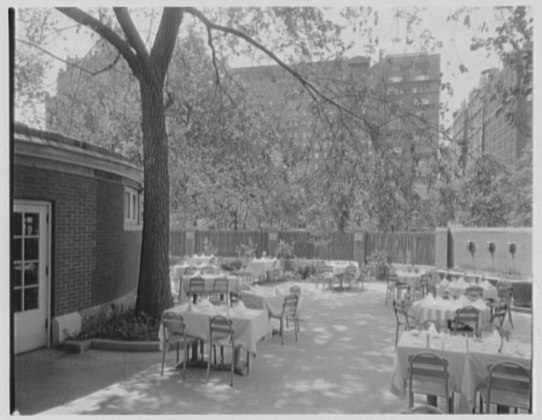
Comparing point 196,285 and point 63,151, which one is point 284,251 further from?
point 63,151

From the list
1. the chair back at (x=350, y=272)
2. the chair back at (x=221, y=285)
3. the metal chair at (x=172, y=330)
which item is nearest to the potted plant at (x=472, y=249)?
the chair back at (x=350, y=272)

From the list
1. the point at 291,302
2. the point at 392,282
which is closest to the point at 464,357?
the point at 291,302

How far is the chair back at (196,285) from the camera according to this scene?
11.8m

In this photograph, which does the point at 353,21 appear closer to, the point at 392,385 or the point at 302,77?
the point at 302,77

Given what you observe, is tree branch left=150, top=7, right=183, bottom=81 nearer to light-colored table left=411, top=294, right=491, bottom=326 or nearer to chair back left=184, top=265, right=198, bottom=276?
chair back left=184, top=265, right=198, bottom=276

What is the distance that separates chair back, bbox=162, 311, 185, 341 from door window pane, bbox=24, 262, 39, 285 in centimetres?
243

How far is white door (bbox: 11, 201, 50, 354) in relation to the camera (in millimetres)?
7409

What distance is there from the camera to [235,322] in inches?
272

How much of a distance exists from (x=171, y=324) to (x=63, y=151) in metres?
3.44

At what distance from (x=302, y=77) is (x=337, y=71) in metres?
0.74

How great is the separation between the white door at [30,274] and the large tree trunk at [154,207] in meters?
1.99

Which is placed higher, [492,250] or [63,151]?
[63,151]

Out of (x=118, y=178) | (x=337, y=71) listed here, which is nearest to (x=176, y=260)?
(x=118, y=178)

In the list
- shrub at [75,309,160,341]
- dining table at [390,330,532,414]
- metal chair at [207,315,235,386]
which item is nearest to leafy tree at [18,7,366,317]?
shrub at [75,309,160,341]
